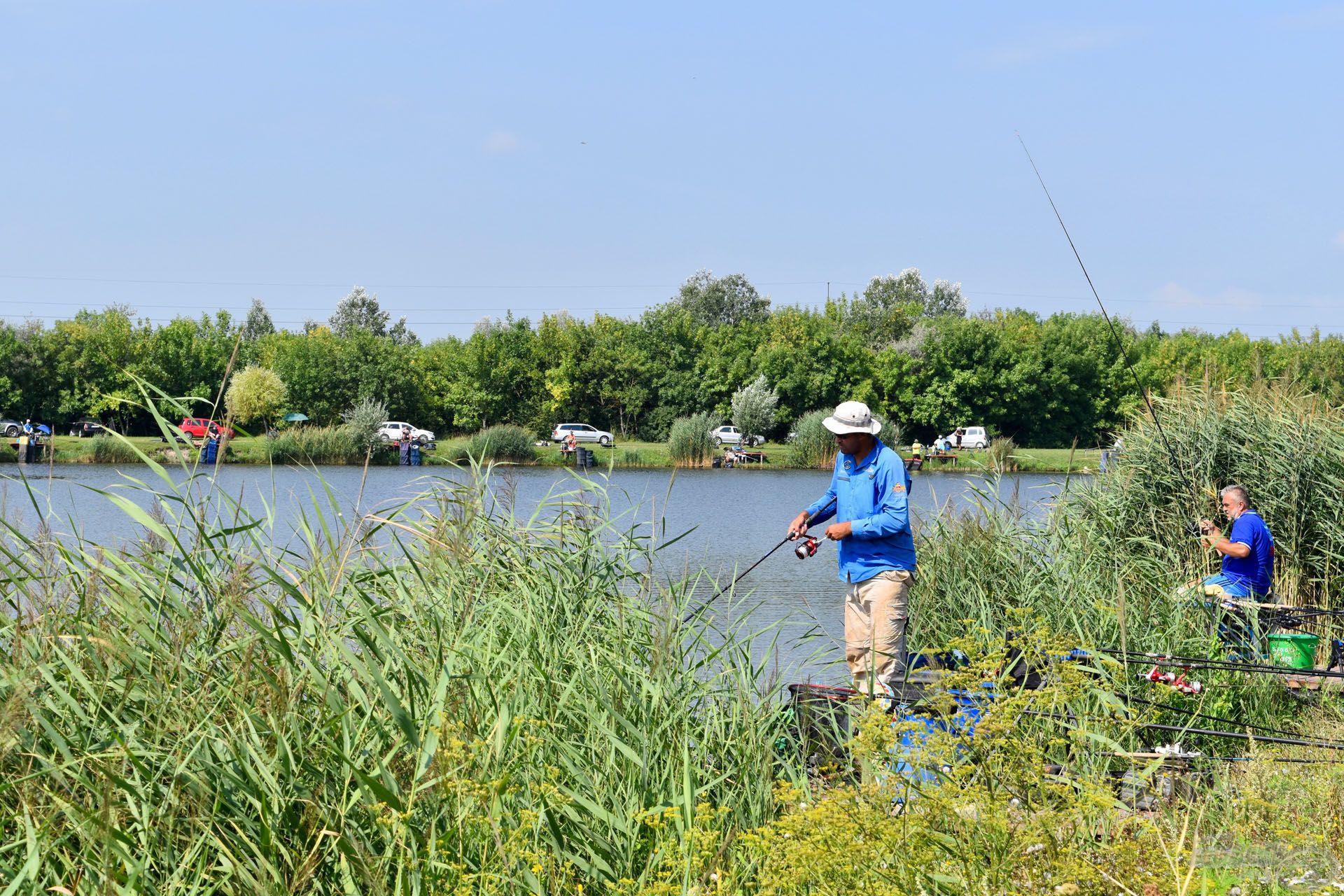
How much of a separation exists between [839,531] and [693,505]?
71.1 feet

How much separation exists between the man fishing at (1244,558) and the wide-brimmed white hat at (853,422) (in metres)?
2.74

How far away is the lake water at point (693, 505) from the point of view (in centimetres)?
511

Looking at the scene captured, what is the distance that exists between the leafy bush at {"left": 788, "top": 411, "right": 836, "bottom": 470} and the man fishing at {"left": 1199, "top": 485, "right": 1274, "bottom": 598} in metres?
37.7

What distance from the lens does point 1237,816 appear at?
13.9ft

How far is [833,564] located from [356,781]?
14.2 meters

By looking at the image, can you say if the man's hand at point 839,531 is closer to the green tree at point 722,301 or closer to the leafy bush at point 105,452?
the leafy bush at point 105,452

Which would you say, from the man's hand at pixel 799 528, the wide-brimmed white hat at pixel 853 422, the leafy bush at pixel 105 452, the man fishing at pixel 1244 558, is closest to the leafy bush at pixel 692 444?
the leafy bush at pixel 105 452

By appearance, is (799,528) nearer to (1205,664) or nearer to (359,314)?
(1205,664)

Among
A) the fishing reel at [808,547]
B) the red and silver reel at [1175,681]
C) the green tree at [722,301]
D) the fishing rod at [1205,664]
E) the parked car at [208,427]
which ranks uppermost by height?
the green tree at [722,301]

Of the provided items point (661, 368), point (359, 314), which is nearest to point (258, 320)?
point (359, 314)

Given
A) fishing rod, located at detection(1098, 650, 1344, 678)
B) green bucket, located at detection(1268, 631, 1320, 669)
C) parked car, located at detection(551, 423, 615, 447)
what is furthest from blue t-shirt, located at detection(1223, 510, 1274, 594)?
parked car, located at detection(551, 423, 615, 447)

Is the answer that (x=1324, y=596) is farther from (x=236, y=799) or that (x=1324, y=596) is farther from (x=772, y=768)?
(x=236, y=799)

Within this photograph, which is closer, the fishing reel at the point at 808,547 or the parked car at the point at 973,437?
the fishing reel at the point at 808,547

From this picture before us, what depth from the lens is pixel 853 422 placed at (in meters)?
5.70
